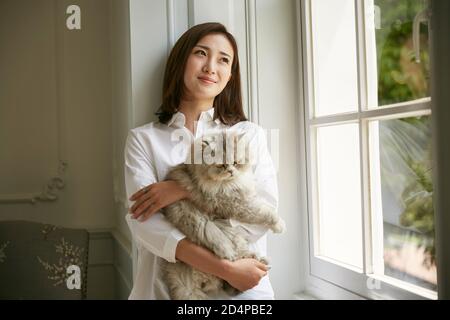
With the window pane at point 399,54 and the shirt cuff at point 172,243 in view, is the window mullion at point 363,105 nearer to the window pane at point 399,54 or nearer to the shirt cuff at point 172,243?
the window pane at point 399,54

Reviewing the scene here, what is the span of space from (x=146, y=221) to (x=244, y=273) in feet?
0.67

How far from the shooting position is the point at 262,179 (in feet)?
2.62

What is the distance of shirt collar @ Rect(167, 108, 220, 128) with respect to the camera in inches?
31.6

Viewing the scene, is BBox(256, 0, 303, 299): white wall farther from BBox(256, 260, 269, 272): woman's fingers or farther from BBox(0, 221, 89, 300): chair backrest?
BBox(0, 221, 89, 300): chair backrest

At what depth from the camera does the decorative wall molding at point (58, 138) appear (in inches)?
30.4

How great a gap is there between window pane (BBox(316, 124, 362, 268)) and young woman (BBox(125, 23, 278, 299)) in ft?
0.41

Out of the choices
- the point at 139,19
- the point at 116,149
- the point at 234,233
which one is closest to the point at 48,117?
the point at 116,149


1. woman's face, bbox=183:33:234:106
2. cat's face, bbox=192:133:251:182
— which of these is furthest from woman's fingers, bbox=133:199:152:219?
woman's face, bbox=183:33:234:106

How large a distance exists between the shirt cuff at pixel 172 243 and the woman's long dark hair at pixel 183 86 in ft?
0.71

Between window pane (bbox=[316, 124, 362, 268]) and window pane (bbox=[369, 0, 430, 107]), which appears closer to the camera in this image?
window pane (bbox=[369, 0, 430, 107])

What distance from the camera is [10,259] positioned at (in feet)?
2.63

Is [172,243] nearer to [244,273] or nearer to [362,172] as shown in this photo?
[244,273]

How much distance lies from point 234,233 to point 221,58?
330mm

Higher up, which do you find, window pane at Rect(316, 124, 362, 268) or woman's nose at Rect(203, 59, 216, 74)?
woman's nose at Rect(203, 59, 216, 74)
